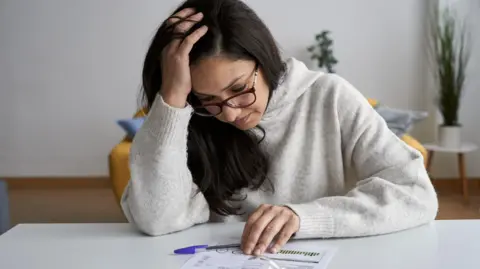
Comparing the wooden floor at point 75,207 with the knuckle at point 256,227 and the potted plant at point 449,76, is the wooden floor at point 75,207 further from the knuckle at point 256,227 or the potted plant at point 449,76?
the knuckle at point 256,227

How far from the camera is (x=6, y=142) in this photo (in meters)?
4.58

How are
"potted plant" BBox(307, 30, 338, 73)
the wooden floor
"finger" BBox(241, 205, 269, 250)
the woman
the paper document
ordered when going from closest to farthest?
the paper document → "finger" BBox(241, 205, 269, 250) → the woman → the wooden floor → "potted plant" BBox(307, 30, 338, 73)

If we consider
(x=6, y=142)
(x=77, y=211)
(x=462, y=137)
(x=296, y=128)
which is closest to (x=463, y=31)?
(x=462, y=137)

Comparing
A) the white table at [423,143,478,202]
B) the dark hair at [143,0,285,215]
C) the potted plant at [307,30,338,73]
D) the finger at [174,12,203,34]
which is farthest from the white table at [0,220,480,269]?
the potted plant at [307,30,338,73]

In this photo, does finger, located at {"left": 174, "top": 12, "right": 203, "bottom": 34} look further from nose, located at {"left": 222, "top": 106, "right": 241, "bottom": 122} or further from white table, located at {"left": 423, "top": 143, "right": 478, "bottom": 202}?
white table, located at {"left": 423, "top": 143, "right": 478, "bottom": 202}

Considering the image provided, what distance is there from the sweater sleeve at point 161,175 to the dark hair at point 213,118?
9 centimetres

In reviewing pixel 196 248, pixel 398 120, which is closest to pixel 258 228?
pixel 196 248

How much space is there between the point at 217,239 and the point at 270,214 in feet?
0.36

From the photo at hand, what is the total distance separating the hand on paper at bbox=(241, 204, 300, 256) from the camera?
3.31ft

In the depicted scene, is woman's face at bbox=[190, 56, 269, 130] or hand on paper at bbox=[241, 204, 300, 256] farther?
woman's face at bbox=[190, 56, 269, 130]

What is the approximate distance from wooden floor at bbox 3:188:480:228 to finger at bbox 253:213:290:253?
267cm

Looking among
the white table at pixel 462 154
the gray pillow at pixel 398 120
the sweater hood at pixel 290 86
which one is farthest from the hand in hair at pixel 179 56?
the white table at pixel 462 154

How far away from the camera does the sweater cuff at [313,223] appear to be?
108 cm

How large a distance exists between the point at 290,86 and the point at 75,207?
297cm
